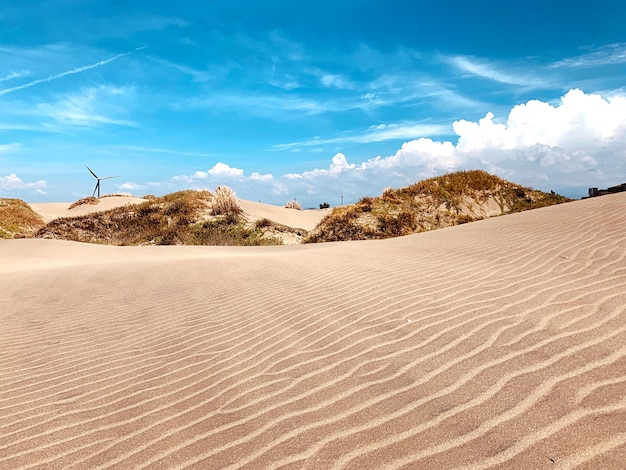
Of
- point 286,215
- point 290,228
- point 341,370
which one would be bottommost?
point 341,370

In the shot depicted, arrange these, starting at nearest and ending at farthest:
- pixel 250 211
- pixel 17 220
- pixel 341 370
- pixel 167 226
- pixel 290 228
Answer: pixel 341 370 → pixel 167 226 → pixel 290 228 → pixel 17 220 → pixel 250 211

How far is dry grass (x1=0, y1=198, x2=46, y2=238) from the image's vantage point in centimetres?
2084

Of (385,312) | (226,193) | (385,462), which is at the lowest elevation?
(385,462)

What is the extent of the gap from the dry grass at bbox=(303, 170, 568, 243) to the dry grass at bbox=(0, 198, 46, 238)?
50.4ft

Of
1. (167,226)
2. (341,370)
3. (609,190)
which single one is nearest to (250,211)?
(167,226)

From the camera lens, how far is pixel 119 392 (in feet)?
11.2

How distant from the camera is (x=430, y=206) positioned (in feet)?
61.1

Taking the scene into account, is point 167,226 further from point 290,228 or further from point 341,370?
point 341,370

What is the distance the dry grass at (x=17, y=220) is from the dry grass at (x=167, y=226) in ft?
4.36

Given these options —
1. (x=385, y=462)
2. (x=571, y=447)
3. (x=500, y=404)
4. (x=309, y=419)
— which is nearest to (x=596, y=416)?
A: (x=571, y=447)

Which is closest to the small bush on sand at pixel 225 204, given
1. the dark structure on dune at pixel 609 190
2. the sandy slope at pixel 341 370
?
the sandy slope at pixel 341 370

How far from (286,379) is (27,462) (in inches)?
69.7

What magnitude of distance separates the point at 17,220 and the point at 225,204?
1166 cm

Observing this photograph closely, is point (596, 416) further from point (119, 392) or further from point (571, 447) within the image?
point (119, 392)
